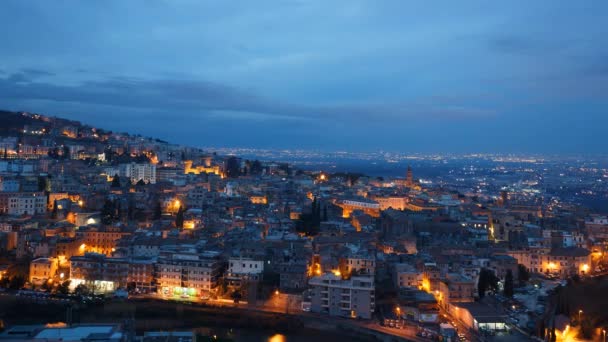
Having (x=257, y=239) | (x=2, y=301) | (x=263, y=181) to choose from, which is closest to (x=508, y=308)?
(x=257, y=239)

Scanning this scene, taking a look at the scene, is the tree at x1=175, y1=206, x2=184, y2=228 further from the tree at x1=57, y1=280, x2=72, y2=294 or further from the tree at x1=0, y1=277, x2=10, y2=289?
the tree at x1=0, y1=277, x2=10, y2=289

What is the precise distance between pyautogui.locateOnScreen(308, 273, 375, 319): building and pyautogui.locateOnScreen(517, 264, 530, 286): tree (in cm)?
379

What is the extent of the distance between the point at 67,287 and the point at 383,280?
6444 mm

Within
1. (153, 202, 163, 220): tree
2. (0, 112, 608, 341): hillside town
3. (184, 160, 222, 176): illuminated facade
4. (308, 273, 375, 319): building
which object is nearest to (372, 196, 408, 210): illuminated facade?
(0, 112, 608, 341): hillside town

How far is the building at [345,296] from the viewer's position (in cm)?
1109

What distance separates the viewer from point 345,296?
11.1 m

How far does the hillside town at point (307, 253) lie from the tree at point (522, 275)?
4 cm

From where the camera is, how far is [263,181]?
26.6 m

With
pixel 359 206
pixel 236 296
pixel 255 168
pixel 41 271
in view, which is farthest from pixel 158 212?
pixel 255 168

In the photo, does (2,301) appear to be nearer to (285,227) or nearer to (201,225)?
(201,225)

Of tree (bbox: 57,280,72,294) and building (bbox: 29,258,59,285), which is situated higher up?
building (bbox: 29,258,59,285)

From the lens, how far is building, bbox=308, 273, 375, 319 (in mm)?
11086

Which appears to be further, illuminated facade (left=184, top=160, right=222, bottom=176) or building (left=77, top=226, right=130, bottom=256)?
illuminated facade (left=184, top=160, right=222, bottom=176)

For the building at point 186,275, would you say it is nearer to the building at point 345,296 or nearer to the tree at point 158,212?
the building at point 345,296
